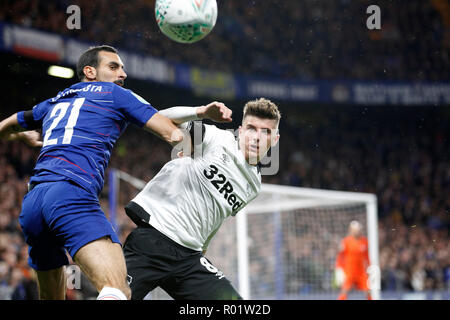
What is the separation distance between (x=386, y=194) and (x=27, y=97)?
11.1m

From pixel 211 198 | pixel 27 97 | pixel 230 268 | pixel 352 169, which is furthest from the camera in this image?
pixel 352 169

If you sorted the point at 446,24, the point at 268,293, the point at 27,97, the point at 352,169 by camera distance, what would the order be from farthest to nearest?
the point at 446,24
the point at 352,169
the point at 27,97
the point at 268,293

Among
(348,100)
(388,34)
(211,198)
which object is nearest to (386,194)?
(348,100)

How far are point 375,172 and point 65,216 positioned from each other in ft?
55.1

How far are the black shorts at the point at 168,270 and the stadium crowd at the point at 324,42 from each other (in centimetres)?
1327

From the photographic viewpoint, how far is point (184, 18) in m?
3.93

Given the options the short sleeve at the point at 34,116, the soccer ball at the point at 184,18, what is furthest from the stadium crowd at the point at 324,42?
the short sleeve at the point at 34,116

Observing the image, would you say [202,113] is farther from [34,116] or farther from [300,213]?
[300,213]

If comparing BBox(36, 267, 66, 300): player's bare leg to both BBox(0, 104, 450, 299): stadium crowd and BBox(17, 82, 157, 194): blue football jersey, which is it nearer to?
BBox(17, 82, 157, 194): blue football jersey

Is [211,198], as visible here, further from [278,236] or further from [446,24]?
[446,24]

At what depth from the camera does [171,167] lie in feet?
12.5

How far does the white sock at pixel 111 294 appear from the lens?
2787 millimetres

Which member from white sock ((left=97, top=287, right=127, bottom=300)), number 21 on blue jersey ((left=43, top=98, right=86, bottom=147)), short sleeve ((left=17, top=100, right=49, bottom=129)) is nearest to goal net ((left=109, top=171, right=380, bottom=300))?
short sleeve ((left=17, top=100, right=49, bottom=129))

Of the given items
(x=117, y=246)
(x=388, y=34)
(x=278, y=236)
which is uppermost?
(x=388, y=34)
